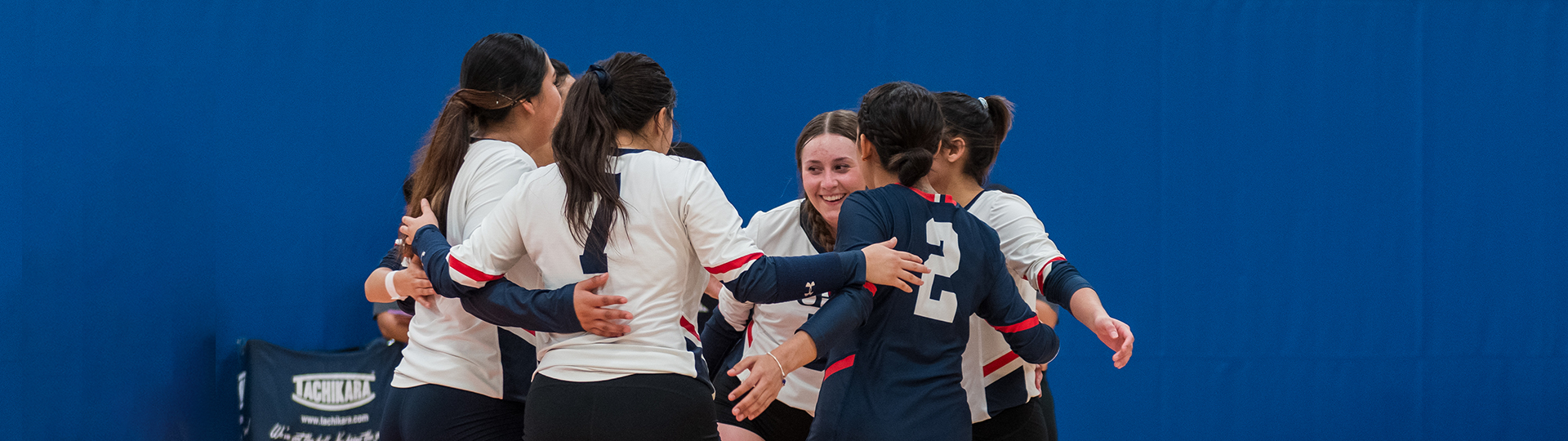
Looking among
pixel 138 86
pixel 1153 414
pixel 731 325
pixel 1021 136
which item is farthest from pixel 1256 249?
pixel 138 86

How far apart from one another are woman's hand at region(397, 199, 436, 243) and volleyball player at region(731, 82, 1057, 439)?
70 centimetres

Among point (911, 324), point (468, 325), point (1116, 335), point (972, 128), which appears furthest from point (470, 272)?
point (1116, 335)

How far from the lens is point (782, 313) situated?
2289 millimetres

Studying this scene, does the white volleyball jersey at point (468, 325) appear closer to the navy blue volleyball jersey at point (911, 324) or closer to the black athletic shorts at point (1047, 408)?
the navy blue volleyball jersey at point (911, 324)

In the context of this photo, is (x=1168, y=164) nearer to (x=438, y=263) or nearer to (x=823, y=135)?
(x=823, y=135)

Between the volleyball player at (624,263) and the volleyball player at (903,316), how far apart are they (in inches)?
3.4

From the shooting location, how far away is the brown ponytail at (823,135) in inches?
94.0

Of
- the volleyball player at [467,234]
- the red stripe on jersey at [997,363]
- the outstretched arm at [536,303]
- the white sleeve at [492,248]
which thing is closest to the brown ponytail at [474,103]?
the volleyball player at [467,234]

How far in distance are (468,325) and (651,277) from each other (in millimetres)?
475

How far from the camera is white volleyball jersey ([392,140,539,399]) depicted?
1.85 m

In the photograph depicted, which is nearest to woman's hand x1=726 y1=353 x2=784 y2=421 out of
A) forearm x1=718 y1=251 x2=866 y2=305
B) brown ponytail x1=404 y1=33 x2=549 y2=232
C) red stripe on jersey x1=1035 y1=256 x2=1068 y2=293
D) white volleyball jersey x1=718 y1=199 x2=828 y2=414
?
forearm x1=718 y1=251 x2=866 y2=305

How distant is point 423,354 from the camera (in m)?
1.88

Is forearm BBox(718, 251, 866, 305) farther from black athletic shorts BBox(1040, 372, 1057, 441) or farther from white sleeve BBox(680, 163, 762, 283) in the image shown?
black athletic shorts BBox(1040, 372, 1057, 441)

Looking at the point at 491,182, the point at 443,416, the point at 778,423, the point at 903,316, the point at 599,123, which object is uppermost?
the point at 599,123
